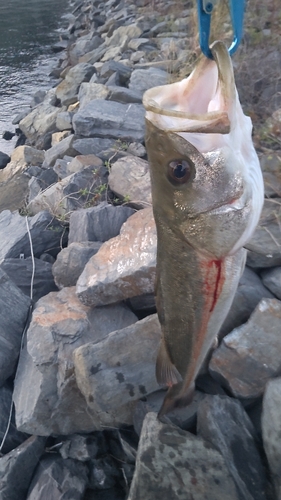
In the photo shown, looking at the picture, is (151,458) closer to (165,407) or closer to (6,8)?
(165,407)

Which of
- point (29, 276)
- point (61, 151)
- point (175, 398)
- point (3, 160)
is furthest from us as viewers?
point (3, 160)

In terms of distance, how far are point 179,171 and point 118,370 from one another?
1775mm

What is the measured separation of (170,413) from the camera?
2.95 meters

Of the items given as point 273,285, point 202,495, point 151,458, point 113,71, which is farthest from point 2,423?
point 113,71

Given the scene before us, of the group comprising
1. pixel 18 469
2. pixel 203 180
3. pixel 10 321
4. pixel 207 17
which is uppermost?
pixel 207 17

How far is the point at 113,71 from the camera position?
29.9 feet

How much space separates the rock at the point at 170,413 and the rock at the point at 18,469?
2.58 ft

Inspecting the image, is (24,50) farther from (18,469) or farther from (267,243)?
(18,469)

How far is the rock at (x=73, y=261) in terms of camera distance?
13.2ft

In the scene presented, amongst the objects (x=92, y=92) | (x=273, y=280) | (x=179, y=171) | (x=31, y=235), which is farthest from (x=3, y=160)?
(x=179, y=171)

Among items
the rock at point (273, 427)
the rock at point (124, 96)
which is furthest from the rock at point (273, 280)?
the rock at point (124, 96)

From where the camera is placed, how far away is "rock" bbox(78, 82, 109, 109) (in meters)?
7.70

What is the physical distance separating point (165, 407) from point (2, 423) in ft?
5.36

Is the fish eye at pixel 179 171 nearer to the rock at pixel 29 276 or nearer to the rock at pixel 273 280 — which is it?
the rock at pixel 273 280
